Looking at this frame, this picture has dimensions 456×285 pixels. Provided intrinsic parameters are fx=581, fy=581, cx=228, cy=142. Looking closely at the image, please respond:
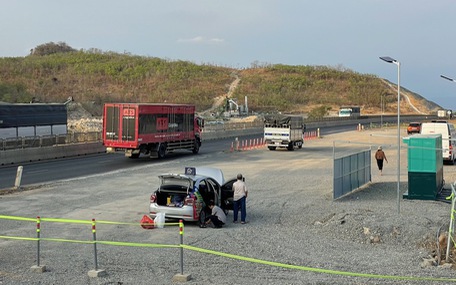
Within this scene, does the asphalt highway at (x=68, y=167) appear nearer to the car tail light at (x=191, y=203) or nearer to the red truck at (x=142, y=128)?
the red truck at (x=142, y=128)

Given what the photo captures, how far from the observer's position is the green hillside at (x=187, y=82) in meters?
132

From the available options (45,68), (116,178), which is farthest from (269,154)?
(45,68)

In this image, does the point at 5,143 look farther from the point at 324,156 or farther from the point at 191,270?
the point at 191,270

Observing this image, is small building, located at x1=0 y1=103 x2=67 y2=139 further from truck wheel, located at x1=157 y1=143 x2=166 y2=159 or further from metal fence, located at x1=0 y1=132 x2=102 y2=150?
truck wheel, located at x1=157 y1=143 x2=166 y2=159

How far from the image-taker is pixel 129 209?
19438 millimetres

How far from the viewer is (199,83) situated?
6176 inches

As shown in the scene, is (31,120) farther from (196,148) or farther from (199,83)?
(199,83)

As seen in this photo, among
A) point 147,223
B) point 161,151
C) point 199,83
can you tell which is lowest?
point 147,223

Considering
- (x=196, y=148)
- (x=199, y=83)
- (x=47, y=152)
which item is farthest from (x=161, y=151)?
(x=199, y=83)

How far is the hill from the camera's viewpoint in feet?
431

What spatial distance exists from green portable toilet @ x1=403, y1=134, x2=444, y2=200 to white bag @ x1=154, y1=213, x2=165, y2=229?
10187mm

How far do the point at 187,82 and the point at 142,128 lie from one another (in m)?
121

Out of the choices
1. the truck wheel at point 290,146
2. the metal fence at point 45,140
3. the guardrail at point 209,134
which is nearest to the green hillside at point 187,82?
the guardrail at point 209,134

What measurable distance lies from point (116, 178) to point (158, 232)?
514 inches
